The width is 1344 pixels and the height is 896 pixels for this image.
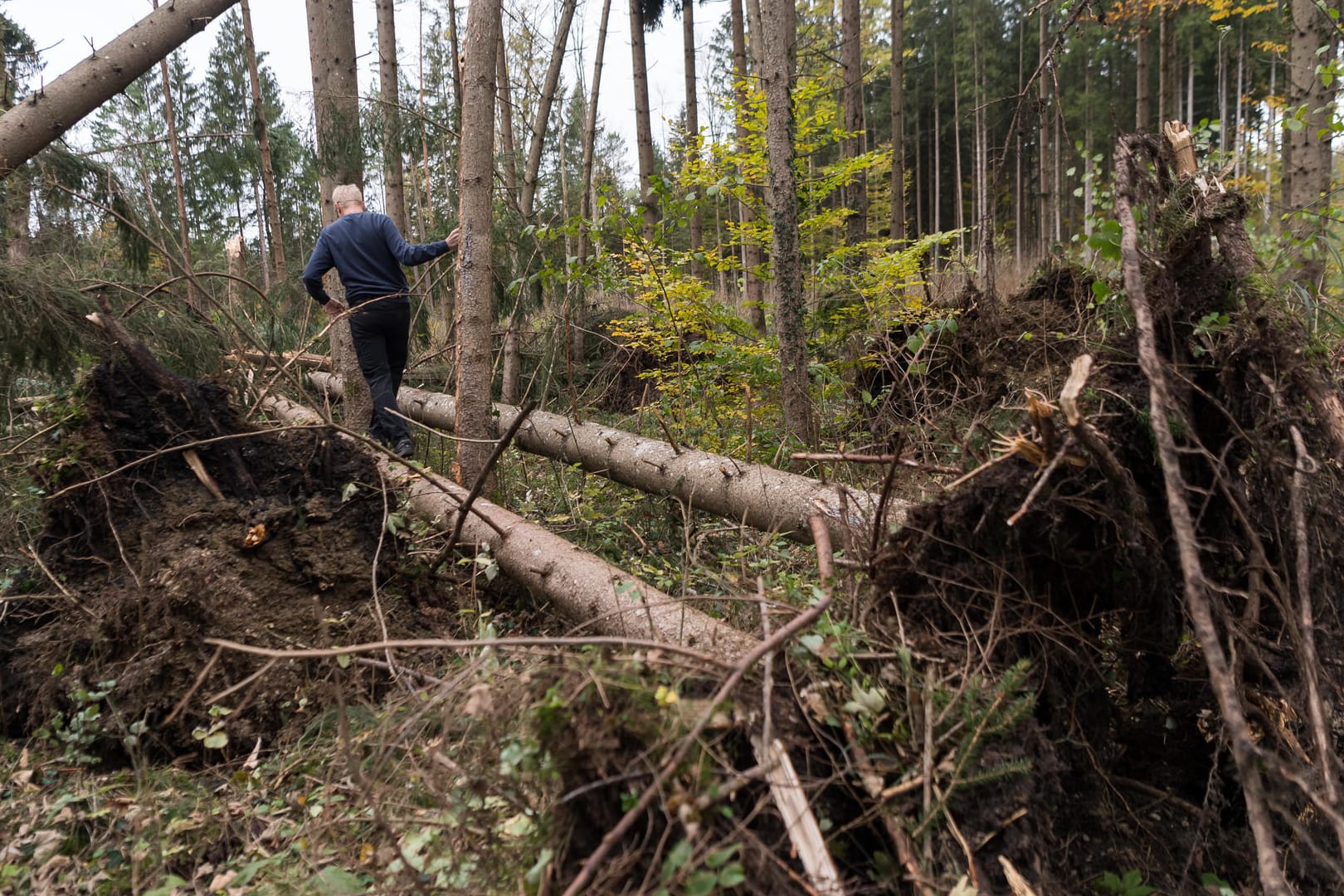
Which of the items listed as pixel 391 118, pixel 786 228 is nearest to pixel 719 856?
pixel 786 228

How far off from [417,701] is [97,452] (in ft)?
8.97

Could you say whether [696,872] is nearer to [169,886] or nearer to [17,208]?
[169,886]

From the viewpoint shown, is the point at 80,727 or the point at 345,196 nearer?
the point at 80,727

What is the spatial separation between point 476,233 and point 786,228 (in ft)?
8.17

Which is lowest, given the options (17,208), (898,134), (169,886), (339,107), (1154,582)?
(169,886)

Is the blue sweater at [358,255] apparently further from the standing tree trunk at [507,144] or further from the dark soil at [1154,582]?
the dark soil at [1154,582]

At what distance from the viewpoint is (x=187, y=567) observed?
3.15 metres

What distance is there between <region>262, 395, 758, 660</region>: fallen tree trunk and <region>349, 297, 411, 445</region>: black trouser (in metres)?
1.13

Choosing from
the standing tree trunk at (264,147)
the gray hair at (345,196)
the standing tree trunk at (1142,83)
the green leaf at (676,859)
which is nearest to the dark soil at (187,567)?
the green leaf at (676,859)

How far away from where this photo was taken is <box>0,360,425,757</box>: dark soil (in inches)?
113

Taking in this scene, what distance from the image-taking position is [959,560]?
7.02 feet

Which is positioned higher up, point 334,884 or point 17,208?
point 17,208

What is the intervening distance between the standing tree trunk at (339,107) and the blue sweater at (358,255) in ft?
1.26

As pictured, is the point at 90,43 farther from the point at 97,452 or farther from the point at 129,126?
the point at 129,126
